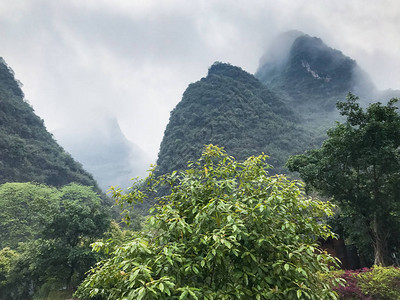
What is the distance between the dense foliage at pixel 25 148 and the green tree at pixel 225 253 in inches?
1744

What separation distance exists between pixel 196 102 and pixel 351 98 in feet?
208

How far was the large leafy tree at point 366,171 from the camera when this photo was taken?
1141 cm

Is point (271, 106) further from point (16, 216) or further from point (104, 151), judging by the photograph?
point (104, 151)

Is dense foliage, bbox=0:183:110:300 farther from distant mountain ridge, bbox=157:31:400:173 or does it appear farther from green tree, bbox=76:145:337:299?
distant mountain ridge, bbox=157:31:400:173

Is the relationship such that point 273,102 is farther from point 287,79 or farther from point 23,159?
point 23,159

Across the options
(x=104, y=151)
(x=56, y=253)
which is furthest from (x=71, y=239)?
(x=104, y=151)

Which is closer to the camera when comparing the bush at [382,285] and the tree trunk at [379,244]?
the bush at [382,285]

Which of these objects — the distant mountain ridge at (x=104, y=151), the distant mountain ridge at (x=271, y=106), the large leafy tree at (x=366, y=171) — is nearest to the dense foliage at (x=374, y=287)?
the large leafy tree at (x=366, y=171)

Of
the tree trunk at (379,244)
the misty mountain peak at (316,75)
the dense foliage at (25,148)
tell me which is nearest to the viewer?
the tree trunk at (379,244)

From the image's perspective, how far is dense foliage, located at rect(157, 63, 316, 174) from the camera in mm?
57938

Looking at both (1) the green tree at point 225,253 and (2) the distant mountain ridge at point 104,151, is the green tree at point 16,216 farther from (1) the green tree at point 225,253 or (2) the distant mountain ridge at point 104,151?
(2) the distant mountain ridge at point 104,151

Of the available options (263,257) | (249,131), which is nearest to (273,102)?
(249,131)

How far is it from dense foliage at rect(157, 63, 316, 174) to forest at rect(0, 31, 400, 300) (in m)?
13.4

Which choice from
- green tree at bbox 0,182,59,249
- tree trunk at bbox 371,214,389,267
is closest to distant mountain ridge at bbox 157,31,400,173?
Result: green tree at bbox 0,182,59,249
